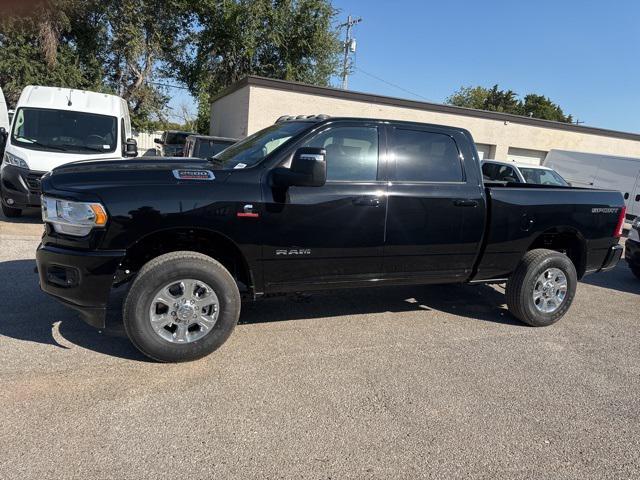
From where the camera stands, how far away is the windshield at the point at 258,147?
13.6ft

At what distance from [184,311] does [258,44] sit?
2378cm

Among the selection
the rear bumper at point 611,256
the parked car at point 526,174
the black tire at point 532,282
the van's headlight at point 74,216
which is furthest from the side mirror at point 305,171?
the parked car at point 526,174

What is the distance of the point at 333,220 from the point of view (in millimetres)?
4094

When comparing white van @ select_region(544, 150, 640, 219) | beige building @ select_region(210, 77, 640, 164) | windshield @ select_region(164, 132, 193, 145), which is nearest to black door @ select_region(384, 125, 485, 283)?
white van @ select_region(544, 150, 640, 219)

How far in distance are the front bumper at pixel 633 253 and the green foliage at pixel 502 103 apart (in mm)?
51056

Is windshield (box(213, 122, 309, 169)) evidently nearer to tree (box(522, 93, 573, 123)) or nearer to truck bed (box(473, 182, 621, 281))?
truck bed (box(473, 182, 621, 281))

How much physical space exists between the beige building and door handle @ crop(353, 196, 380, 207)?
12137mm

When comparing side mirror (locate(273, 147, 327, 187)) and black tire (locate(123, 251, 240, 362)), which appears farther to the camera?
side mirror (locate(273, 147, 327, 187))

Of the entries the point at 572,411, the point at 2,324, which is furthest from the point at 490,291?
the point at 2,324

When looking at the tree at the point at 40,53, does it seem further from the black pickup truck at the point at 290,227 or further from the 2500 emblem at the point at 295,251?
the 2500 emblem at the point at 295,251

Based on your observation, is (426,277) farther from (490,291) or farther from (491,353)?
(490,291)

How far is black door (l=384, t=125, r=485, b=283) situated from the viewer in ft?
14.4

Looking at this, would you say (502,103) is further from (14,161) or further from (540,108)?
(14,161)

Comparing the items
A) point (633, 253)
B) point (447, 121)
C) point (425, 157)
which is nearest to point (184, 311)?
point (425, 157)
